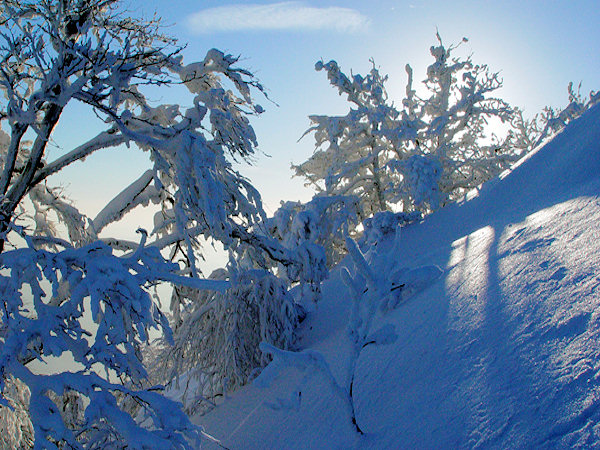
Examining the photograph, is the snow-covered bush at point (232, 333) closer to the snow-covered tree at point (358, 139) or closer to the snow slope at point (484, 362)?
the snow slope at point (484, 362)

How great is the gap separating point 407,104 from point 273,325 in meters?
11.3

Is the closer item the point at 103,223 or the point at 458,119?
the point at 103,223

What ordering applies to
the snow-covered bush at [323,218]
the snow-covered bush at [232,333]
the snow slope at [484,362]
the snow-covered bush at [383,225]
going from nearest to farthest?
the snow slope at [484,362], the snow-covered bush at [232,333], the snow-covered bush at [383,225], the snow-covered bush at [323,218]

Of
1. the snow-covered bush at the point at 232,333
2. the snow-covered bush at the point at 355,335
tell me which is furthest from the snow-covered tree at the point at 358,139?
the snow-covered bush at the point at 355,335

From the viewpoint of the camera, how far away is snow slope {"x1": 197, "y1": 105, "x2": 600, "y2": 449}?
1.48 metres

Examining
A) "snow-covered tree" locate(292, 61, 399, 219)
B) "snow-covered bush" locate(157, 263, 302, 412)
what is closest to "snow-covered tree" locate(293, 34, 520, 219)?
"snow-covered tree" locate(292, 61, 399, 219)

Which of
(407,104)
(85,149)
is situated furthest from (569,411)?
(407,104)

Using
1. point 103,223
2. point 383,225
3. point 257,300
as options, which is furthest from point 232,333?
point 383,225

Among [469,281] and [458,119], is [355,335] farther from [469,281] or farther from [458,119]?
[458,119]

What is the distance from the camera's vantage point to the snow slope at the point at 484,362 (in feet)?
4.86

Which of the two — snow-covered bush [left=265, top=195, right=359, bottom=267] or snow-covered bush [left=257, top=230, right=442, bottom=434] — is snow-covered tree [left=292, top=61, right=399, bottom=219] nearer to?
snow-covered bush [left=265, top=195, right=359, bottom=267]

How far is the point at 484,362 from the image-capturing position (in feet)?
6.18

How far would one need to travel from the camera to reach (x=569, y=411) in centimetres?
135

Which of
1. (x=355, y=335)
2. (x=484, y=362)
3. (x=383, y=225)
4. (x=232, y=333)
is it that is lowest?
(x=484, y=362)
